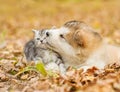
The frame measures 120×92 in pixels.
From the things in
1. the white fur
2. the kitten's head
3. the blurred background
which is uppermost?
the blurred background

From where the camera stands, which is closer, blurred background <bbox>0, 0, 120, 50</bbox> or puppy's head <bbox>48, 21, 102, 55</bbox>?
puppy's head <bbox>48, 21, 102, 55</bbox>

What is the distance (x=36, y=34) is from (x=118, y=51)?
118cm

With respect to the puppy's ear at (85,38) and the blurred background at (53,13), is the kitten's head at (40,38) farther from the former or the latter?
the blurred background at (53,13)

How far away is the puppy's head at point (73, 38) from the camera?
7.47 meters

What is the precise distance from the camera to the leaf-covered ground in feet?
21.2

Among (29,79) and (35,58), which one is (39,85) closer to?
(29,79)

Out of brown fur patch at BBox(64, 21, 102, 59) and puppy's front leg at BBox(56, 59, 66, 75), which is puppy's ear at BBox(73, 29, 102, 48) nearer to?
brown fur patch at BBox(64, 21, 102, 59)

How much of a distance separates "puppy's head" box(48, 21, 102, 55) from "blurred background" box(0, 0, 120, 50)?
30.3ft

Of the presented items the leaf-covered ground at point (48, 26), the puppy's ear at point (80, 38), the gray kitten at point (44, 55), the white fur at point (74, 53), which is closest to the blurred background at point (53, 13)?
the leaf-covered ground at point (48, 26)

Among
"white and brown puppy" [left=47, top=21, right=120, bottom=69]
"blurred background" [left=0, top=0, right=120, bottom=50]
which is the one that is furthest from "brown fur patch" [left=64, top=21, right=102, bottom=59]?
"blurred background" [left=0, top=0, right=120, bottom=50]

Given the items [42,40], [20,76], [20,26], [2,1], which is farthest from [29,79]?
[2,1]

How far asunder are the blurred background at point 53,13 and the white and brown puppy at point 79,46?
923cm

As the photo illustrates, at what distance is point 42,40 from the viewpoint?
776 cm

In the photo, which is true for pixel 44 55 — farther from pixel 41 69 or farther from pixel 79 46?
pixel 41 69
